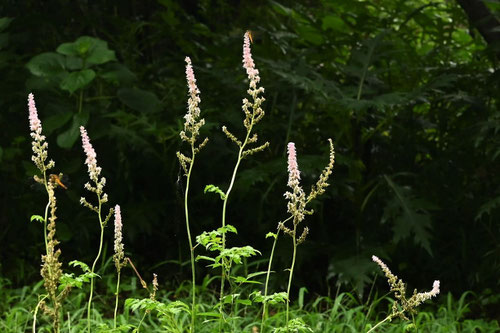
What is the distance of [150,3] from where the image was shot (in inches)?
241

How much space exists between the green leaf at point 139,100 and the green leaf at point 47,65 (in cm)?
38

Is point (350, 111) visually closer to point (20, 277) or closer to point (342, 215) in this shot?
point (342, 215)

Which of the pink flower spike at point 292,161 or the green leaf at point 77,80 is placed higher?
the pink flower spike at point 292,161

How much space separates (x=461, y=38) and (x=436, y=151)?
1.08 m

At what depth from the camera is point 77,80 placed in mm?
3990

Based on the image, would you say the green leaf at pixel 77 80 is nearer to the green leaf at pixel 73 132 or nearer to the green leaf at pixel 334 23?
the green leaf at pixel 73 132

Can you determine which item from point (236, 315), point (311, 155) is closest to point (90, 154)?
point (236, 315)

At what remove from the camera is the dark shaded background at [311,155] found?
4.03m

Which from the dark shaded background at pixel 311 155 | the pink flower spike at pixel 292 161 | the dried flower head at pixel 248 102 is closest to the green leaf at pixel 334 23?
the dark shaded background at pixel 311 155

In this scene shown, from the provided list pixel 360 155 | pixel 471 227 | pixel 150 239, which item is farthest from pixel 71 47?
pixel 471 227

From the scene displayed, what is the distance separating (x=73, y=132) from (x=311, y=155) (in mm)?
1292

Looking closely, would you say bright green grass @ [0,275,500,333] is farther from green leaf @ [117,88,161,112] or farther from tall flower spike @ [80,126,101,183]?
tall flower spike @ [80,126,101,183]

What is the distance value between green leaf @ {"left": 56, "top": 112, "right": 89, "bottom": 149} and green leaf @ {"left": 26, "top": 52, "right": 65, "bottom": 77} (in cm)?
27

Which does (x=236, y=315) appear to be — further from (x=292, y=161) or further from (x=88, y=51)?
(x=88, y=51)
